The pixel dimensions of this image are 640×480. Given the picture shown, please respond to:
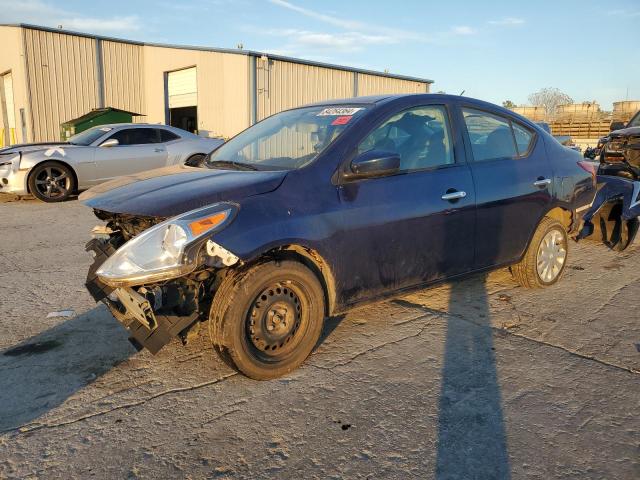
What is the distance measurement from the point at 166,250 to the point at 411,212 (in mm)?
1608

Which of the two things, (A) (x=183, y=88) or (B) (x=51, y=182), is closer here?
(B) (x=51, y=182)

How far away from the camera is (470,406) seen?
2.74 m

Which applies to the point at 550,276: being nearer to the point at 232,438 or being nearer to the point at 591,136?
the point at 232,438

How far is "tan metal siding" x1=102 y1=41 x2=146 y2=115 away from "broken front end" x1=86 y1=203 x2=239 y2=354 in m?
22.9

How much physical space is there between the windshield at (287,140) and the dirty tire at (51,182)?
686 centimetres

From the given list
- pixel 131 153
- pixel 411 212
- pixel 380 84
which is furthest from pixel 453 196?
pixel 380 84

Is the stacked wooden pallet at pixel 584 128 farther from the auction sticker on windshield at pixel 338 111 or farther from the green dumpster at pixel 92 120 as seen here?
the auction sticker on windshield at pixel 338 111

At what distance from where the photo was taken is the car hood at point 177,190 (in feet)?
9.31

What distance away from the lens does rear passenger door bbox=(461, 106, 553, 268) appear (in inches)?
156

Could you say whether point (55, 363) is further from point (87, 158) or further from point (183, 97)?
point (183, 97)

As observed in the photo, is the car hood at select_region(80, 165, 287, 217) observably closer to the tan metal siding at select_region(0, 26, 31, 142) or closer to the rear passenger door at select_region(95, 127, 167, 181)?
the rear passenger door at select_region(95, 127, 167, 181)

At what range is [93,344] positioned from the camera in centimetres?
350

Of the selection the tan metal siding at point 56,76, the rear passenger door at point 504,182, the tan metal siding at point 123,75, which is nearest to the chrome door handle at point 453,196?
the rear passenger door at point 504,182

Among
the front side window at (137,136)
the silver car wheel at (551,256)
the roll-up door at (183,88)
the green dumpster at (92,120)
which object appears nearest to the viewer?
the silver car wheel at (551,256)
